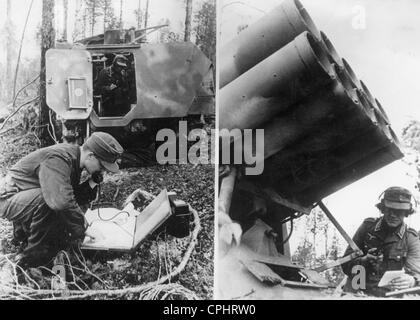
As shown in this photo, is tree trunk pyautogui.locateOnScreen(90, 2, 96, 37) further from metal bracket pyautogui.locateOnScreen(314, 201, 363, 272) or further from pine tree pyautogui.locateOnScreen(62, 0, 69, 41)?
metal bracket pyautogui.locateOnScreen(314, 201, 363, 272)

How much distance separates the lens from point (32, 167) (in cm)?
460

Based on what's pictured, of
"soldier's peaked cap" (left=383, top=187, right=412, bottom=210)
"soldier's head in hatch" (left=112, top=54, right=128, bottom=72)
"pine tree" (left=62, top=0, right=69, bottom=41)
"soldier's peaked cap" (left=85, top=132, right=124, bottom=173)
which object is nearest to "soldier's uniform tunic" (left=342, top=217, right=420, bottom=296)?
"soldier's peaked cap" (left=383, top=187, right=412, bottom=210)

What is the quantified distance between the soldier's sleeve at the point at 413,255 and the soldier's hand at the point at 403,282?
0.14 feet

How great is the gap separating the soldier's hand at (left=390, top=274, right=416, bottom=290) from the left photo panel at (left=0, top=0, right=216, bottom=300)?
4.40 feet

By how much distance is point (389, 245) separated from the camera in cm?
475

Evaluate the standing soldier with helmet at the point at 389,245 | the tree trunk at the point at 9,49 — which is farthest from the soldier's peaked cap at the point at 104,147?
A: the standing soldier with helmet at the point at 389,245

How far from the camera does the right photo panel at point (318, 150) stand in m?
4.42

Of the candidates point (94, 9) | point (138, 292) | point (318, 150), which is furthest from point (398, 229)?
point (94, 9)

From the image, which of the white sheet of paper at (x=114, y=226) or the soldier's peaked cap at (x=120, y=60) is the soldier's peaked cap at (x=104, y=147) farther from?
the soldier's peaked cap at (x=120, y=60)

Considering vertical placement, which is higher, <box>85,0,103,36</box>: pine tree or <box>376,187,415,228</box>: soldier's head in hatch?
<box>85,0,103,36</box>: pine tree

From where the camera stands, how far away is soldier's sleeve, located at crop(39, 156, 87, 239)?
4531mm

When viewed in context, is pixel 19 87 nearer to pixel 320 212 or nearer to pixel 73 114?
pixel 73 114
